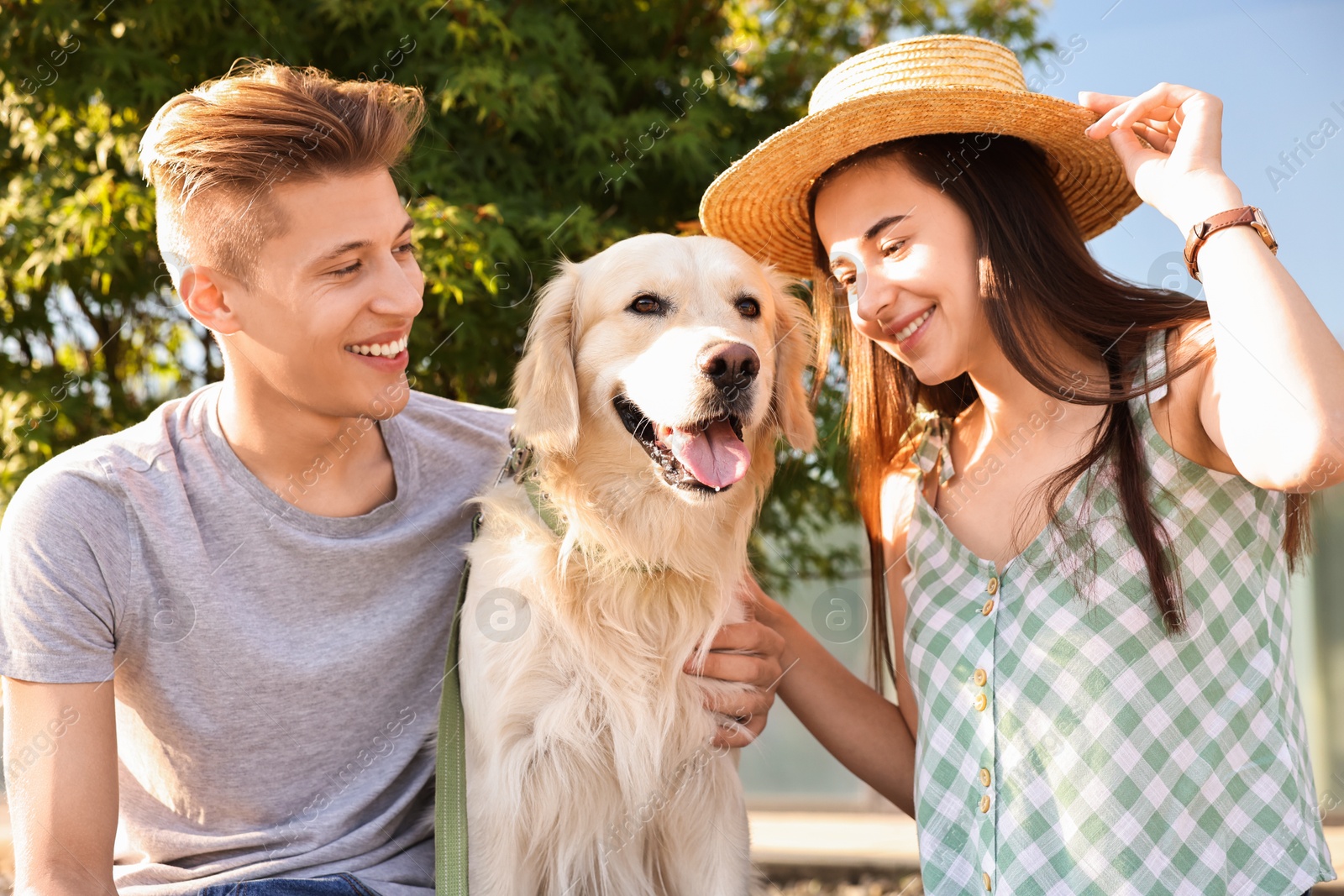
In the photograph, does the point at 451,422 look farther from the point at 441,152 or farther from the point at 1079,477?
the point at 1079,477

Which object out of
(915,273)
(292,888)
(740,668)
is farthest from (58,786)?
(915,273)

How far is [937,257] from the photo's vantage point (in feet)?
7.17

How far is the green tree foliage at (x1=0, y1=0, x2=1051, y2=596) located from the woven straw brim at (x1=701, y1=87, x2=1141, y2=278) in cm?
83

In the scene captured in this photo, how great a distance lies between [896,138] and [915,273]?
347 millimetres

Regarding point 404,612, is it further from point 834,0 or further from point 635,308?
point 834,0

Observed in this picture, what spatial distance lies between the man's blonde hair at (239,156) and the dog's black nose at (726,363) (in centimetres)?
88

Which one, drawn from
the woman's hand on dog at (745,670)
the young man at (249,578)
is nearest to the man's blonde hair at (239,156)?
the young man at (249,578)

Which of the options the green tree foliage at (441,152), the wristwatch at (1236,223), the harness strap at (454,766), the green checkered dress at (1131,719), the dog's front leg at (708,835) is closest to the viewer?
the wristwatch at (1236,223)

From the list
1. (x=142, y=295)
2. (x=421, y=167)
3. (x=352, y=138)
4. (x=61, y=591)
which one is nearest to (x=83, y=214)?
(x=142, y=295)

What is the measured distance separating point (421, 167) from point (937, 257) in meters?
1.89

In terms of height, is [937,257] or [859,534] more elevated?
[937,257]

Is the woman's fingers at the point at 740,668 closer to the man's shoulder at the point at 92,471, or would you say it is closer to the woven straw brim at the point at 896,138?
the woven straw brim at the point at 896,138

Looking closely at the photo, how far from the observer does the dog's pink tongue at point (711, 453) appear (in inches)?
93.3

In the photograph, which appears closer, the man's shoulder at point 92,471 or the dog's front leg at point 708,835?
the man's shoulder at point 92,471
